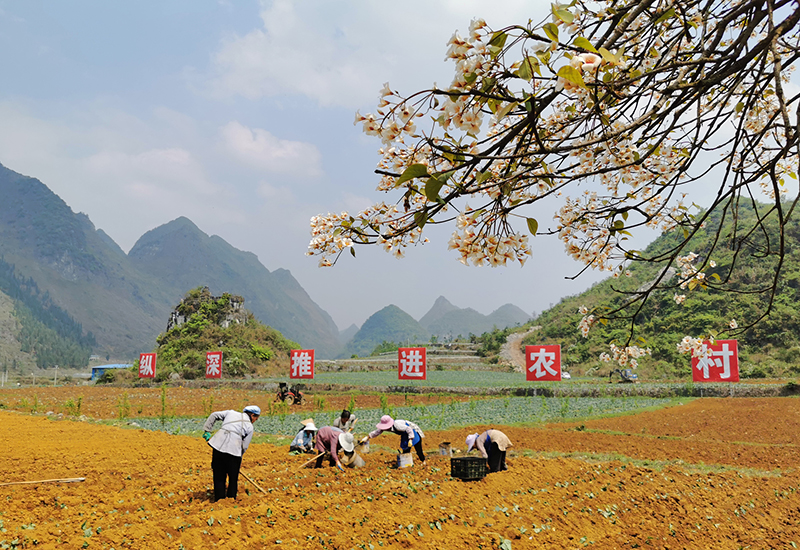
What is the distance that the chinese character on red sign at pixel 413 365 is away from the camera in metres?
18.3

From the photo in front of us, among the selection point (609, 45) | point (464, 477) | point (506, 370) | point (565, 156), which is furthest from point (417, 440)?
point (506, 370)

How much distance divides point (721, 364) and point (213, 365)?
2308cm

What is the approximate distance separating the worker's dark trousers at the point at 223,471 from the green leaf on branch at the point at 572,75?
215 inches

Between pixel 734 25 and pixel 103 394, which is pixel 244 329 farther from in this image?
pixel 734 25

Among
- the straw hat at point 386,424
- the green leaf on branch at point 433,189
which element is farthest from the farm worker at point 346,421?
the green leaf on branch at point 433,189

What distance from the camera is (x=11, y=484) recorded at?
5875 millimetres

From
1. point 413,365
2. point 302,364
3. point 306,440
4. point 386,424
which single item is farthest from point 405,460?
point 302,364

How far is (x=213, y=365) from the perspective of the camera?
2545 cm

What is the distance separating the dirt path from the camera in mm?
37078

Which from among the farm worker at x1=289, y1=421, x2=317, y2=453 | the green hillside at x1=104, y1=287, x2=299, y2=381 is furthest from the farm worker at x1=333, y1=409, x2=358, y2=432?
the green hillside at x1=104, y1=287, x2=299, y2=381

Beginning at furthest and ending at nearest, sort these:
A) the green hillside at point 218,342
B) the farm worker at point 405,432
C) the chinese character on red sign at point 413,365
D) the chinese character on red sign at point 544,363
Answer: the green hillside at point 218,342 → the chinese character on red sign at point 413,365 → the chinese character on red sign at point 544,363 → the farm worker at point 405,432

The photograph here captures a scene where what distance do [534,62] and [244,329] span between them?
43152 millimetres

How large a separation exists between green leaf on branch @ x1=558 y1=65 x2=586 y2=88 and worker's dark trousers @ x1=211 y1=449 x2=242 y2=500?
5456 millimetres

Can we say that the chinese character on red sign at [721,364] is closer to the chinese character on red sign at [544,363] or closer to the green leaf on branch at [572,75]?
the chinese character on red sign at [544,363]
